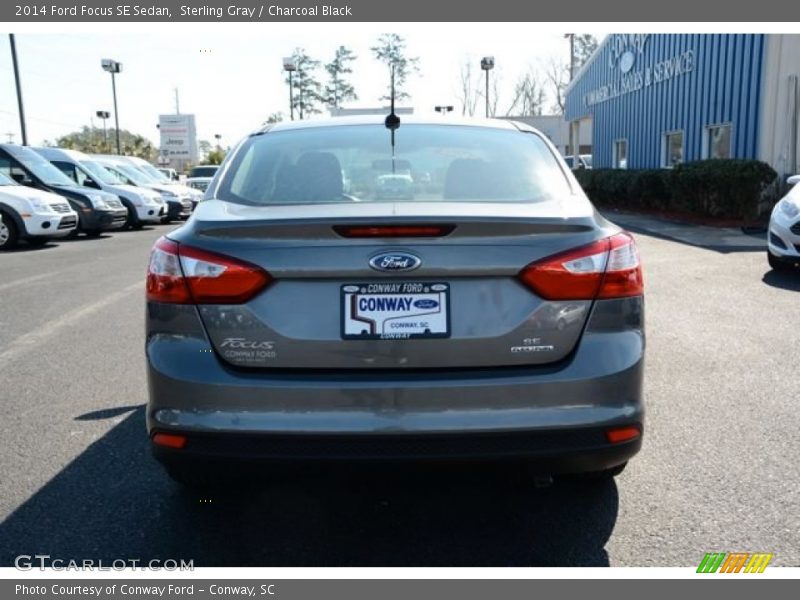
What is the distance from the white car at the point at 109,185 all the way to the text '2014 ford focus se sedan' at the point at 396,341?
1725 centimetres

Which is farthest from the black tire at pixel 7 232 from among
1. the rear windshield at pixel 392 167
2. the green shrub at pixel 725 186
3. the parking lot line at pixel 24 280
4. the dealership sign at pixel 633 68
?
the dealership sign at pixel 633 68

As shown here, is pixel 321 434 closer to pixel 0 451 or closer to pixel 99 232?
pixel 0 451

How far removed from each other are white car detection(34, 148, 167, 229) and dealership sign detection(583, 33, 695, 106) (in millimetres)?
14502

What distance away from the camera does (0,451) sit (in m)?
3.81

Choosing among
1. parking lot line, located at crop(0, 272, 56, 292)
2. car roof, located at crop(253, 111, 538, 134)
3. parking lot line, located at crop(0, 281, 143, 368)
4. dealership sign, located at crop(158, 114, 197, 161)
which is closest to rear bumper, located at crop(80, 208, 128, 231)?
parking lot line, located at crop(0, 272, 56, 292)

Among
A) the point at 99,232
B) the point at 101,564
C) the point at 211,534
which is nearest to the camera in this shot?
the point at 101,564

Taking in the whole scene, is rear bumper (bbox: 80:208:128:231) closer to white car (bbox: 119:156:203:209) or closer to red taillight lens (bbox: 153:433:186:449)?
white car (bbox: 119:156:203:209)

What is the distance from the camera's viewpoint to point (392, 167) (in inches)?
128

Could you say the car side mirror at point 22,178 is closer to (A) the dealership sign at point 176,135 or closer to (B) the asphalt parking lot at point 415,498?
(B) the asphalt parking lot at point 415,498

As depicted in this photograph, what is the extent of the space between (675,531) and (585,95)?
2998 centimetres

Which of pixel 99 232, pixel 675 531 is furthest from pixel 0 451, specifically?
pixel 99 232

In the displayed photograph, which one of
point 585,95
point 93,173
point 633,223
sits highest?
point 585,95

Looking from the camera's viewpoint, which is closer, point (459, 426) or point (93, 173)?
point (459, 426)

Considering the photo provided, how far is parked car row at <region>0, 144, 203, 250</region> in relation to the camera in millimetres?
13859
